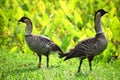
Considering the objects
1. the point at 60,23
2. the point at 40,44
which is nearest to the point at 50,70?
the point at 40,44

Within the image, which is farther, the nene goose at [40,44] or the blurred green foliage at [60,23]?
the blurred green foliage at [60,23]

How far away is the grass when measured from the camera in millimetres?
8641

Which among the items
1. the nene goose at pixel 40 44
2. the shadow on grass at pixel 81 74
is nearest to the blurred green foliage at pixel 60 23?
the nene goose at pixel 40 44

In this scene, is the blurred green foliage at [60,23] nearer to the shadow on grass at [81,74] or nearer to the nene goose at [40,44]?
the nene goose at [40,44]

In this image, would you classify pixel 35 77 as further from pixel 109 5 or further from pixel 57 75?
pixel 109 5

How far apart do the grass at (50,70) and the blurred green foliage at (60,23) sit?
1043 mm

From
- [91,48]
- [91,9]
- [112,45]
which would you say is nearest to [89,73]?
[91,48]

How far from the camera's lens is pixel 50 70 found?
9133 millimetres

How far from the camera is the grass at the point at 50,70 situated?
8641 mm

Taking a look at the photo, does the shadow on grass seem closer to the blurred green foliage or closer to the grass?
the grass

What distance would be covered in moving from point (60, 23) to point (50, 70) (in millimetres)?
3749

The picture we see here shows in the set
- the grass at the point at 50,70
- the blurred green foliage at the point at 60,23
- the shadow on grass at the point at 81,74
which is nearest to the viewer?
the grass at the point at 50,70

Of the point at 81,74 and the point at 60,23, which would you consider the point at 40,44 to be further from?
the point at 60,23

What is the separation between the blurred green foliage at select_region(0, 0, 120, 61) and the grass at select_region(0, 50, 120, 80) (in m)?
1.04
